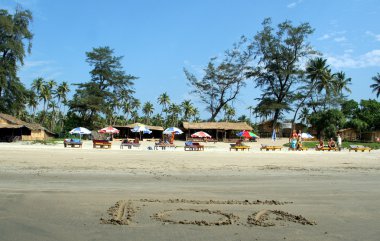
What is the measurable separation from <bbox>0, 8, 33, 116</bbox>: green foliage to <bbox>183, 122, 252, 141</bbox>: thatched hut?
25.0 meters

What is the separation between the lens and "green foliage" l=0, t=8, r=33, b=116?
53.3 m

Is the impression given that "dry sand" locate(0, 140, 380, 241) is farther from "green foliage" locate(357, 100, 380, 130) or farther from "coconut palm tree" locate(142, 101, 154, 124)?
"coconut palm tree" locate(142, 101, 154, 124)

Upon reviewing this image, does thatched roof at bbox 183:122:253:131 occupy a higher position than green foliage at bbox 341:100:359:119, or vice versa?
green foliage at bbox 341:100:359:119

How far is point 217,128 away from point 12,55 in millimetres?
32123

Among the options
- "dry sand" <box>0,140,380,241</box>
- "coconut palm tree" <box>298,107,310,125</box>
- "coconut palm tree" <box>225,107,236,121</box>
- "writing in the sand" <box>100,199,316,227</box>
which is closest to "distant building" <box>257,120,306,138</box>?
"coconut palm tree" <box>298,107,310,125</box>

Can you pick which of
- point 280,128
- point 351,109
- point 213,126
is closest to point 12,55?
point 213,126

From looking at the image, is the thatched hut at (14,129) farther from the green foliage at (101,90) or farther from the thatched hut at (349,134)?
the thatched hut at (349,134)

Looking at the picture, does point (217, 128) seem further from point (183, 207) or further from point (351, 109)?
point (183, 207)

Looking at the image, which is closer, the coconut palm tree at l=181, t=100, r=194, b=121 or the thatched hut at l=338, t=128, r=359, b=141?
the thatched hut at l=338, t=128, r=359, b=141

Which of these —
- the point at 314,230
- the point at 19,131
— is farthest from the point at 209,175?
the point at 19,131

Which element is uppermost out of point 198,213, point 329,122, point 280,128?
point 329,122

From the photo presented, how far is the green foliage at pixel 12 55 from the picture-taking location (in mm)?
53281

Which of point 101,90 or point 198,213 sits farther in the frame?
point 101,90

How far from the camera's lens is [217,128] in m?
57.0
